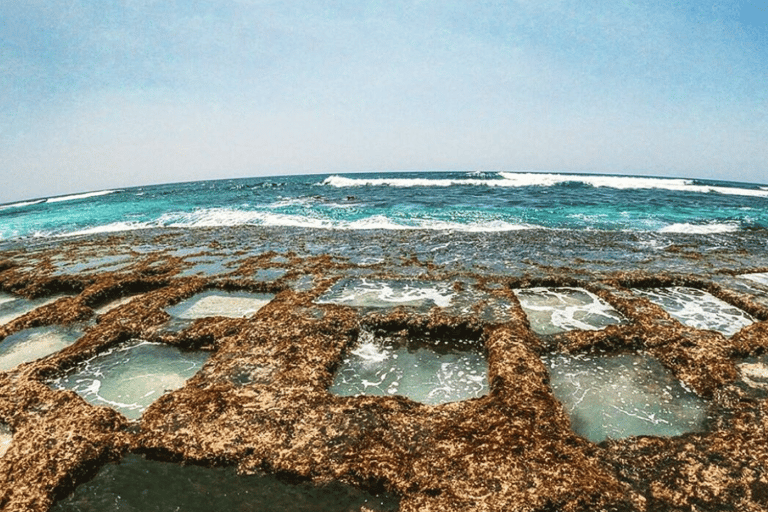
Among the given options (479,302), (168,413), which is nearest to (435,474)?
(168,413)

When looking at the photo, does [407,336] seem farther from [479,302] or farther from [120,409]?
[120,409]

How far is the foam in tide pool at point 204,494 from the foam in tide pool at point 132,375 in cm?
117

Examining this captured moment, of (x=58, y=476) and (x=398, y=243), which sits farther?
(x=398, y=243)

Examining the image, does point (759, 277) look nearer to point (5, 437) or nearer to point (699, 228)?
point (699, 228)

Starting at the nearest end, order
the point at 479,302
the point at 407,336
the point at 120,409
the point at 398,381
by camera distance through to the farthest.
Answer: the point at 120,409 → the point at 398,381 → the point at 407,336 → the point at 479,302

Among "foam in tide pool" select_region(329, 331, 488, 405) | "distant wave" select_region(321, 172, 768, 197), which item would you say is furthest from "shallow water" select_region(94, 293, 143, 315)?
"distant wave" select_region(321, 172, 768, 197)

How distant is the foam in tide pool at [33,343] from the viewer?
20.2 ft

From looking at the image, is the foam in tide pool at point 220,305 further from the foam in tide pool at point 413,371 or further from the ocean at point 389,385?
the foam in tide pool at point 413,371

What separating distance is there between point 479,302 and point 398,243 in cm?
699

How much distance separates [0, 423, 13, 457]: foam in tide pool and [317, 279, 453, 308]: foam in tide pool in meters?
4.66

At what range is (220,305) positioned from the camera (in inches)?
322

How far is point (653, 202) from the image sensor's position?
3197 centimetres

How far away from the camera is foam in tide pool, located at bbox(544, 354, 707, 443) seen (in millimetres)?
4238

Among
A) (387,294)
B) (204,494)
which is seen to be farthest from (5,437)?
(387,294)
